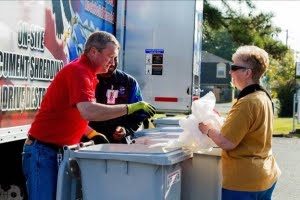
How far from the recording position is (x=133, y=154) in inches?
138

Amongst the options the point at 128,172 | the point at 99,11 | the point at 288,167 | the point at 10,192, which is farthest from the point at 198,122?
the point at 288,167

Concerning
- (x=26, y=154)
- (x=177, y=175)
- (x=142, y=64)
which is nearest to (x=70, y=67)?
(x=26, y=154)

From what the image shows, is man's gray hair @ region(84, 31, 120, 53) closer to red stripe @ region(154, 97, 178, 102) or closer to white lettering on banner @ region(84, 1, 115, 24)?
white lettering on banner @ region(84, 1, 115, 24)

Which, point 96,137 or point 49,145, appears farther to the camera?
point 96,137

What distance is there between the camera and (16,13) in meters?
4.09

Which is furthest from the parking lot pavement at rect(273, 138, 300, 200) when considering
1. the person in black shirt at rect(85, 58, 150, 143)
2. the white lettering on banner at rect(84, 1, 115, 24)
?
the person in black shirt at rect(85, 58, 150, 143)

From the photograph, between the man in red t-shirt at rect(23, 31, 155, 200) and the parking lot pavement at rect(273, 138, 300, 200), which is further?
the parking lot pavement at rect(273, 138, 300, 200)

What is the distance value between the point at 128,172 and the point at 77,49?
2107mm

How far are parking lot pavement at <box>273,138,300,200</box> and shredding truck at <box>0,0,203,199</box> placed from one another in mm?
2316

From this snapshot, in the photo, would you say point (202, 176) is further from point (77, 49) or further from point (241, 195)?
point (77, 49)

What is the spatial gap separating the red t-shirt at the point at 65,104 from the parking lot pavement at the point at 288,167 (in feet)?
17.7

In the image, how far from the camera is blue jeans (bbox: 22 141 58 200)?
379 cm

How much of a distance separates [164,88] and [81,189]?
4328 millimetres

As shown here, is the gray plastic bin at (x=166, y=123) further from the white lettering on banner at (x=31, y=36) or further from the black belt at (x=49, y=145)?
the black belt at (x=49, y=145)
